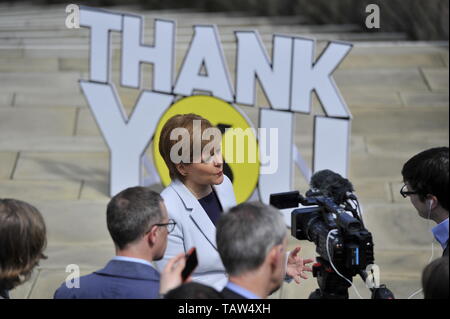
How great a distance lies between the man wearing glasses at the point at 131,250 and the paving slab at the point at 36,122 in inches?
242

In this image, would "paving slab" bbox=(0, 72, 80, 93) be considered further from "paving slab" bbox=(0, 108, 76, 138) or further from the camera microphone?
the camera microphone

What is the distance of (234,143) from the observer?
757cm


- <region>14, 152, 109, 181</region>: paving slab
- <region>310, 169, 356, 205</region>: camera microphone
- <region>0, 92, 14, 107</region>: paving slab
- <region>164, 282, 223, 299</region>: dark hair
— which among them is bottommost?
<region>14, 152, 109, 181</region>: paving slab

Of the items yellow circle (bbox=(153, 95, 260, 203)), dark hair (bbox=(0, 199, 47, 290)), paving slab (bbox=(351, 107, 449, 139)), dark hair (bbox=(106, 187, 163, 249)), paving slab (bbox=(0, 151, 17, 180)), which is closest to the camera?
dark hair (bbox=(0, 199, 47, 290))

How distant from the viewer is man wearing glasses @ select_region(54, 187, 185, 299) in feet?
11.6

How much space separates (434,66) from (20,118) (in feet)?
15.9

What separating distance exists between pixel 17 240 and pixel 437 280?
147 centimetres

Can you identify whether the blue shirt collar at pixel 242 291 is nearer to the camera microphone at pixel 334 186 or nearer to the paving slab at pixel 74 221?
the camera microphone at pixel 334 186

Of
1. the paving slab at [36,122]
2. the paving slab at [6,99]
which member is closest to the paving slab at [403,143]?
the paving slab at [36,122]

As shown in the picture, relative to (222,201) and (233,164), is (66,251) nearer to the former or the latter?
(233,164)

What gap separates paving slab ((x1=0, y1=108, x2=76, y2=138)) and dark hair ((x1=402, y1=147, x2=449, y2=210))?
626 centimetres

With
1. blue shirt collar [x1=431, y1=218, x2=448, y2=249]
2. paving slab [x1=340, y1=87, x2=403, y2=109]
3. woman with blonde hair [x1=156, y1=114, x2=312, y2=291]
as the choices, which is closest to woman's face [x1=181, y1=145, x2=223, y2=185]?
woman with blonde hair [x1=156, y1=114, x2=312, y2=291]

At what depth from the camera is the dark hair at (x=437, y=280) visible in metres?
3.06
